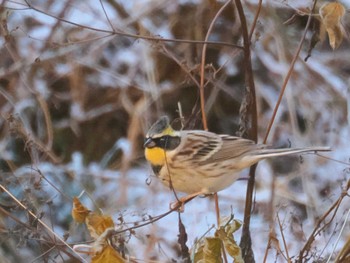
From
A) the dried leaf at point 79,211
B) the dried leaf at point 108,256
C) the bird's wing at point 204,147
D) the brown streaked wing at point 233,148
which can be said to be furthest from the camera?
the bird's wing at point 204,147

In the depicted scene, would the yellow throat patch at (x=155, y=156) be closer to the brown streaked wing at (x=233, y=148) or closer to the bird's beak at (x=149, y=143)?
the bird's beak at (x=149, y=143)

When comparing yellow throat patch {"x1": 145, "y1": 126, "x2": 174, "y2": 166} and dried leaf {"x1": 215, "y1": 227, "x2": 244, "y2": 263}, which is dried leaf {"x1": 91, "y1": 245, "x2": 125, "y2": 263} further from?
yellow throat patch {"x1": 145, "y1": 126, "x2": 174, "y2": 166}

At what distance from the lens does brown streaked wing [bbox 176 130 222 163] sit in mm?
2064

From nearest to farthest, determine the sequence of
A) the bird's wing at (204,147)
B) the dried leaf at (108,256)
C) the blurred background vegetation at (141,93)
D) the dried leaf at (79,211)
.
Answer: the dried leaf at (108,256)
the dried leaf at (79,211)
the bird's wing at (204,147)
the blurred background vegetation at (141,93)

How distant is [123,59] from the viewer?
3898 millimetres

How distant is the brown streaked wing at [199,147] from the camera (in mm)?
2064

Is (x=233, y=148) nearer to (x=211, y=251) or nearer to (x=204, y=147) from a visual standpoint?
(x=204, y=147)

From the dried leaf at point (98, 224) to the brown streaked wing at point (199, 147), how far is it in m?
0.45

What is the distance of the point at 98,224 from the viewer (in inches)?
64.5

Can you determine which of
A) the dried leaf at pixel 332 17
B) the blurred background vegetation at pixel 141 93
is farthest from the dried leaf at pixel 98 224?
the blurred background vegetation at pixel 141 93

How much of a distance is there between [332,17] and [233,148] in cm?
37

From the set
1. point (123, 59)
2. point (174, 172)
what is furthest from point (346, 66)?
point (174, 172)

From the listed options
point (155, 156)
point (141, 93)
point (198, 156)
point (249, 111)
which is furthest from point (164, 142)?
point (141, 93)

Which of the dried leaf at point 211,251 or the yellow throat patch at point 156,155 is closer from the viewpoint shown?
the dried leaf at point 211,251
